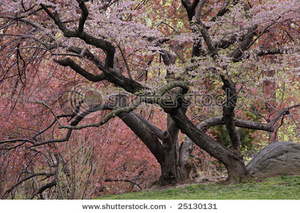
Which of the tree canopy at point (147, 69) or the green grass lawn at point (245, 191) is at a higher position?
the tree canopy at point (147, 69)

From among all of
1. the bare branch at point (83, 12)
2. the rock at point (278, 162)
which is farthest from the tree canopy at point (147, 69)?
the rock at point (278, 162)

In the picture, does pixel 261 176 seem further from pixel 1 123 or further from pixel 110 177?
pixel 1 123

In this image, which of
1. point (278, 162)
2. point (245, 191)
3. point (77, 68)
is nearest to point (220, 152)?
point (245, 191)

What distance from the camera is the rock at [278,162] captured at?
7398 millimetres

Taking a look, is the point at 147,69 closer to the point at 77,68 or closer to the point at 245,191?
the point at 77,68

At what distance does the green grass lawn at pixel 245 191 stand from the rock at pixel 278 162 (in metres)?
0.45

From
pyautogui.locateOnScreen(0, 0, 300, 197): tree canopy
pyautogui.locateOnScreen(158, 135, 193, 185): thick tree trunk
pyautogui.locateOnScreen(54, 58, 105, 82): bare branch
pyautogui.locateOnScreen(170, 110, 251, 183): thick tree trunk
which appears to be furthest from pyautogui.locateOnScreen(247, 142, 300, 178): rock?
pyautogui.locateOnScreen(54, 58, 105, 82): bare branch

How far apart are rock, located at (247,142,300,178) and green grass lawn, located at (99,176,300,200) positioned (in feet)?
1.47

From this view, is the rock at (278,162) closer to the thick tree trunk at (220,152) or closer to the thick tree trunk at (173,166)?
the thick tree trunk at (220,152)

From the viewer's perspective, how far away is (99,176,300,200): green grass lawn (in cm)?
535

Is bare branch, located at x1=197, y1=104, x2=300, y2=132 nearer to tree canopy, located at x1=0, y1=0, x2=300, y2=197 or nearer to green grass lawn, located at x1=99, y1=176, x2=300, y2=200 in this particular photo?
tree canopy, located at x1=0, y1=0, x2=300, y2=197

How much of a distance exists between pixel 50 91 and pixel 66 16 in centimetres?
315

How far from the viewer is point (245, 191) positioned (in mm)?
5781

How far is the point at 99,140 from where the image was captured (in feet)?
20.0
